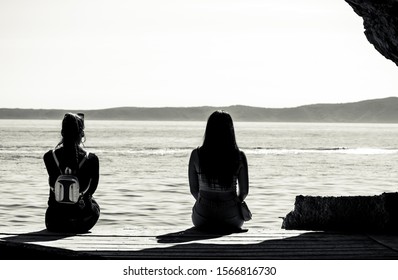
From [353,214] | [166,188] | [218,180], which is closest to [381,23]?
[353,214]

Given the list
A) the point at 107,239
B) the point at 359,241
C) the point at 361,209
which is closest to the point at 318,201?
the point at 361,209

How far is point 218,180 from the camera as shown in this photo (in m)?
7.75

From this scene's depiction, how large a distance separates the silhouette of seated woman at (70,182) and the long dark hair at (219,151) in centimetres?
118

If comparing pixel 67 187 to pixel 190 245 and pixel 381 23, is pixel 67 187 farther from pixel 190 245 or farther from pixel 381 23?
pixel 381 23

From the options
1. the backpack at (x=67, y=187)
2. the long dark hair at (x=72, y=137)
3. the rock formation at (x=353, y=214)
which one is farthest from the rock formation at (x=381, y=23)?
the backpack at (x=67, y=187)

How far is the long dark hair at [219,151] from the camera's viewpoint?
7.39m

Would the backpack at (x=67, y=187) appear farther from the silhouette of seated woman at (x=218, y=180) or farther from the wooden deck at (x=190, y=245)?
the silhouette of seated woman at (x=218, y=180)

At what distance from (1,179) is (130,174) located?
6279 mm

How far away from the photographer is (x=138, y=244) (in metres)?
7.11

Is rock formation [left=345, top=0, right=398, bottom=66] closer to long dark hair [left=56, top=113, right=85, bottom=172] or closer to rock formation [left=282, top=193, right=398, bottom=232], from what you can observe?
rock formation [left=282, top=193, right=398, bottom=232]

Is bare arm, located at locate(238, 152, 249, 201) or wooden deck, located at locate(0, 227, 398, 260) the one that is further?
bare arm, located at locate(238, 152, 249, 201)

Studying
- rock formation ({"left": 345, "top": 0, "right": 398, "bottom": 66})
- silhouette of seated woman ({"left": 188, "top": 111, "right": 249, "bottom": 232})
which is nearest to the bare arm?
silhouette of seated woman ({"left": 188, "top": 111, "right": 249, "bottom": 232})

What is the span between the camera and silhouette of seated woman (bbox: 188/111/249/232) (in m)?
7.52

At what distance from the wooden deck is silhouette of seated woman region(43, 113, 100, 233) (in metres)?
0.22
